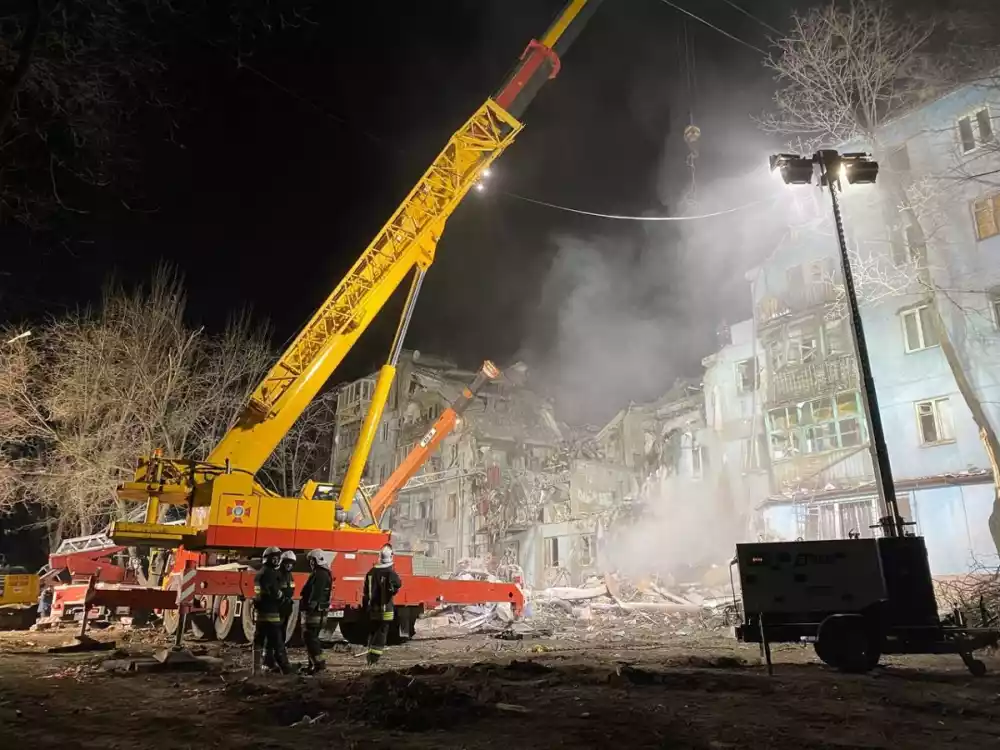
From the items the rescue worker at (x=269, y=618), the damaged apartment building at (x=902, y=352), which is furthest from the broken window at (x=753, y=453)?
the rescue worker at (x=269, y=618)

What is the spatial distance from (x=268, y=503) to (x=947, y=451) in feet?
72.2

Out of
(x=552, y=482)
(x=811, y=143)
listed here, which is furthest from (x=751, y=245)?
(x=552, y=482)

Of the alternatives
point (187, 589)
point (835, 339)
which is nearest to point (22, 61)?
point (187, 589)

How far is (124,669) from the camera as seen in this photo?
8.99 metres

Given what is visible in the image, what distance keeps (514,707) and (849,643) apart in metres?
5.14

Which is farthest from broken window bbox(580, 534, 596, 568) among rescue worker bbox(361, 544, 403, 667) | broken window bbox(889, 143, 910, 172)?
rescue worker bbox(361, 544, 403, 667)

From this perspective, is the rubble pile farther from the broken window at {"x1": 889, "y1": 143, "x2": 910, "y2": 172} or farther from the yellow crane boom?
the broken window at {"x1": 889, "y1": 143, "x2": 910, "y2": 172}

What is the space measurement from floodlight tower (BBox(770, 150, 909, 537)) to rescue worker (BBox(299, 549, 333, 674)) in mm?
8239

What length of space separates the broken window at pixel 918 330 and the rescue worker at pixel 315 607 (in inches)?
882

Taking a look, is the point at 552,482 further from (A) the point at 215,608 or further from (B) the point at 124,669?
(B) the point at 124,669

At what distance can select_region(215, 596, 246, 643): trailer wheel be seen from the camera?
14.6 metres

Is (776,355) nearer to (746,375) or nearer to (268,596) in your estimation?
(746,375)

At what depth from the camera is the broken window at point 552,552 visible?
118ft

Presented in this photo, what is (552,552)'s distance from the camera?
3619 cm
